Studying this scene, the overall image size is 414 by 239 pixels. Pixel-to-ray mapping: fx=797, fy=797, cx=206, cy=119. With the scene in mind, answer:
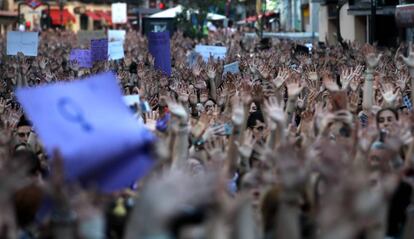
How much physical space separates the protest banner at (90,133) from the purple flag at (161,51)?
29.4 ft

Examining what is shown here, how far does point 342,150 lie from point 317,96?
168 inches

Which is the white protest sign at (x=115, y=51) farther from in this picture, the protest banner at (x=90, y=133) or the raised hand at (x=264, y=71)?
the protest banner at (x=90, y=133)

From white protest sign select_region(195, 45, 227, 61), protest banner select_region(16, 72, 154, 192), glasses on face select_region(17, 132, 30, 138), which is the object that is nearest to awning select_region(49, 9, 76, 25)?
white protest sign select_region(195, 45, 227, 61)

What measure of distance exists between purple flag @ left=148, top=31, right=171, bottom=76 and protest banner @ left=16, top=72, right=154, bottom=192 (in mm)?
8960

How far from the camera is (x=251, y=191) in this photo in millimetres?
4406

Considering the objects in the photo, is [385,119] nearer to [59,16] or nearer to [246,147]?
[246,147]

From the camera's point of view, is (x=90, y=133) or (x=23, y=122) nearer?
(x=90, y=133)

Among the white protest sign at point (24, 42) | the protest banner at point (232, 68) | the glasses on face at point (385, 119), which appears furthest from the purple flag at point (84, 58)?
the glasses on face at point (385, 119)

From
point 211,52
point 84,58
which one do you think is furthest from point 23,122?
point 211,52

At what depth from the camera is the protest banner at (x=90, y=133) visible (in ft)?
13.6

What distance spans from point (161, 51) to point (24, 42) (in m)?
2.41

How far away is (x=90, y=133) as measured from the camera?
4.16 meters

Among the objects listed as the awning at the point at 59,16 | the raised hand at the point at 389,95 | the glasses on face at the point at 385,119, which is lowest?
the glasses on face at the point at 385,119

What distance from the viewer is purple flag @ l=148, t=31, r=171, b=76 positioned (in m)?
13.7
